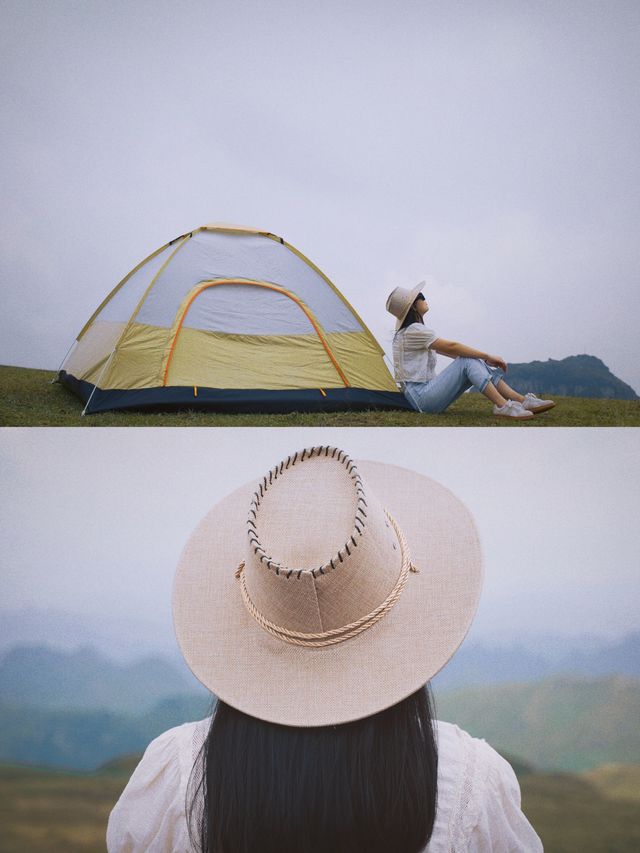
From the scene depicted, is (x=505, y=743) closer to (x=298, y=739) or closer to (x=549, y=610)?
(x=549, y=610)

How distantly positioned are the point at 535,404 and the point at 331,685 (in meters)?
1.40

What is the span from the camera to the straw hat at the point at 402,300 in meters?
2.06

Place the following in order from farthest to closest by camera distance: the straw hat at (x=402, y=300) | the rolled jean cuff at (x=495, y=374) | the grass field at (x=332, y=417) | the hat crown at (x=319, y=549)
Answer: the straw hat at (x=402, y=300) < the rolled jean cuff at (x=495, y=374) < the grass field at (x=332, y=417) < the hat crown at (x=319, y=549)

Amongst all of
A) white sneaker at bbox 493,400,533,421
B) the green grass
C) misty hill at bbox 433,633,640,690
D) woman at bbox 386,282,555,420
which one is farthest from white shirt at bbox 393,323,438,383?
the green grass

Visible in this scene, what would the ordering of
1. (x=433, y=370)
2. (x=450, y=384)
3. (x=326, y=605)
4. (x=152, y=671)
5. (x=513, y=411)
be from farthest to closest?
1. (x=433, y=370)
2. (x=450, y=384)
3. (x=513, y=411)
4. (x=152, y=671)
5. (x=326, y=605)

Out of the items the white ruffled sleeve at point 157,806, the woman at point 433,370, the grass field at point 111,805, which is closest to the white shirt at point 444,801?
the white ruffled sleeve at point 157,806

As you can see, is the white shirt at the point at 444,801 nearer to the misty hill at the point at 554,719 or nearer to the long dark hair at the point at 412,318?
the misty hill at the point at 554,719

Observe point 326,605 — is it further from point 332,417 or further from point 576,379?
point 576,379

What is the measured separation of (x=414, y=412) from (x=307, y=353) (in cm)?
42

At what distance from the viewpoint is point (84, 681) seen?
139 cm

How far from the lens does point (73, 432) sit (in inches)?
59.6

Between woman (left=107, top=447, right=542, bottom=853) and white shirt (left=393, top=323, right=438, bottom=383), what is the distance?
1351 millimetres

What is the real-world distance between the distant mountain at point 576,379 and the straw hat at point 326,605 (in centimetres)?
141

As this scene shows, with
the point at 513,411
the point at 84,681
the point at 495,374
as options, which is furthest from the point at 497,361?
the point at 84,681
